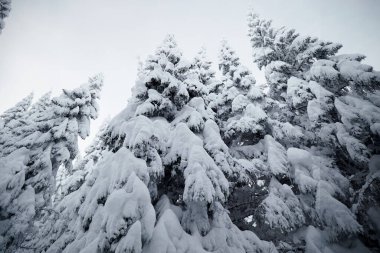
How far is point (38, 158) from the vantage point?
14.9 metres

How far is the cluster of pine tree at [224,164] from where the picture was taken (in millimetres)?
6328

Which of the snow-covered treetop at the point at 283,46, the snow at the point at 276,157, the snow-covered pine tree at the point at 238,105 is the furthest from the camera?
the snow-covered treetop at the point at 283,46

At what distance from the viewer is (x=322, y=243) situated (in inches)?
315

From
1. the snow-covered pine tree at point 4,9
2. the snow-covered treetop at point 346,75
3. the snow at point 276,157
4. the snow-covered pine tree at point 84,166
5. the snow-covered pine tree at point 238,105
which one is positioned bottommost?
the snow-covered pine tree at point 84,166

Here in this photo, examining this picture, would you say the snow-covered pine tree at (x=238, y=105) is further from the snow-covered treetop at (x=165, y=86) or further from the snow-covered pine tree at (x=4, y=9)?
the snow-covered pine tree at (x=4, y=9)

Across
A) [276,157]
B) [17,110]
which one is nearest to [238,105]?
[276,157]

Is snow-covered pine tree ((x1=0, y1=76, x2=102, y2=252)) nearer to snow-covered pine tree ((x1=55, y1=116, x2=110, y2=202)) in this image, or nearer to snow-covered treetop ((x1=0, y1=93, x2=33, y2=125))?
snow-covered pine tree ((x1=55, y1=116, x2=110, y2=202))

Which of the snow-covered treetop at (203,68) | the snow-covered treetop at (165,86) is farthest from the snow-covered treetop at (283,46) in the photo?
the snow-covered treetop at (165,86)

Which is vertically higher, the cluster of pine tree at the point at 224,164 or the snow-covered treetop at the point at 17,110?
the cluster of pine tree at the point at 224,164

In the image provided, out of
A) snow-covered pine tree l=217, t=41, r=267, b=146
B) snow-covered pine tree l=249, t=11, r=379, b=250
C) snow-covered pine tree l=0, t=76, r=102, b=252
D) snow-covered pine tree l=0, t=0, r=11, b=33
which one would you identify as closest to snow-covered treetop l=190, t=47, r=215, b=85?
snow-covered pine tree l=217, t=41, r=267, b=146

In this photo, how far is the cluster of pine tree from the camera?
6328mm

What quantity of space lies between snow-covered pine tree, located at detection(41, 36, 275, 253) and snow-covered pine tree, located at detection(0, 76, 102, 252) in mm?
6130

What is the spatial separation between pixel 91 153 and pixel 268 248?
20176 millimetres

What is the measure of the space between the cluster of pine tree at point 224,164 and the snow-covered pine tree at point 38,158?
0.27ft
